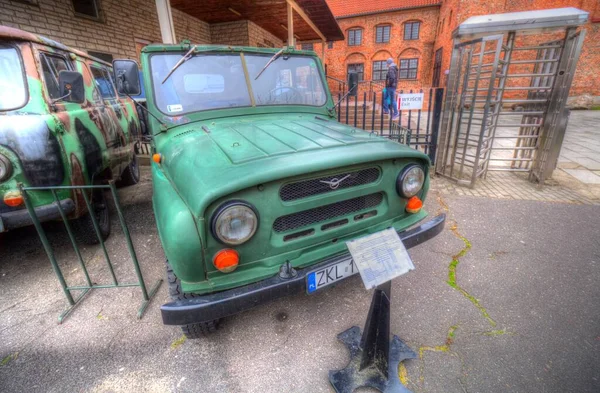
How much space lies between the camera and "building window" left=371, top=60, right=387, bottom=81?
24297mm

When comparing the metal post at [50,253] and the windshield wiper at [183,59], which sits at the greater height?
the windshield wiper at [183,59]

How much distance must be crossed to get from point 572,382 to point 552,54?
5.15 metres

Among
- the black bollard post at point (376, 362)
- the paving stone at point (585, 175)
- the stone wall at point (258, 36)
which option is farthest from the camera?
the stone wall at point (258, 36)

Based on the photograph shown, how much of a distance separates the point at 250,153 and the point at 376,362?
1566 mm

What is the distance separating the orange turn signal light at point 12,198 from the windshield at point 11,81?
74 cm

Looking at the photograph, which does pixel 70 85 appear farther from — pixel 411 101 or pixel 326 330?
pixel 411 101

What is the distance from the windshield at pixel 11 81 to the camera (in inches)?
101

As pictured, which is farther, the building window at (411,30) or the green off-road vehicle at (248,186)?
the building window at (411,30)

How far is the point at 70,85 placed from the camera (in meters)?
2.73

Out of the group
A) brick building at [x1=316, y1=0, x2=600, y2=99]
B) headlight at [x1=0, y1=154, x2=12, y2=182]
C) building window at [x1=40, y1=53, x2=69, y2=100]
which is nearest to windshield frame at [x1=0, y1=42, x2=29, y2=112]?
building window at [x1=40, y1=53, x2=69, y2=100]

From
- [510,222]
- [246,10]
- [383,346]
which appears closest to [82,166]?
[383,346]

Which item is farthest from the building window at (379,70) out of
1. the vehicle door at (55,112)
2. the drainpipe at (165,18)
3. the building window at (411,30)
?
the vehicle door at (55,112)

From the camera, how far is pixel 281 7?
862 cm

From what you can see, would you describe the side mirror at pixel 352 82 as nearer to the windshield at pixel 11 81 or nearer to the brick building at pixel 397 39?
the windshield at pixel 11 81
